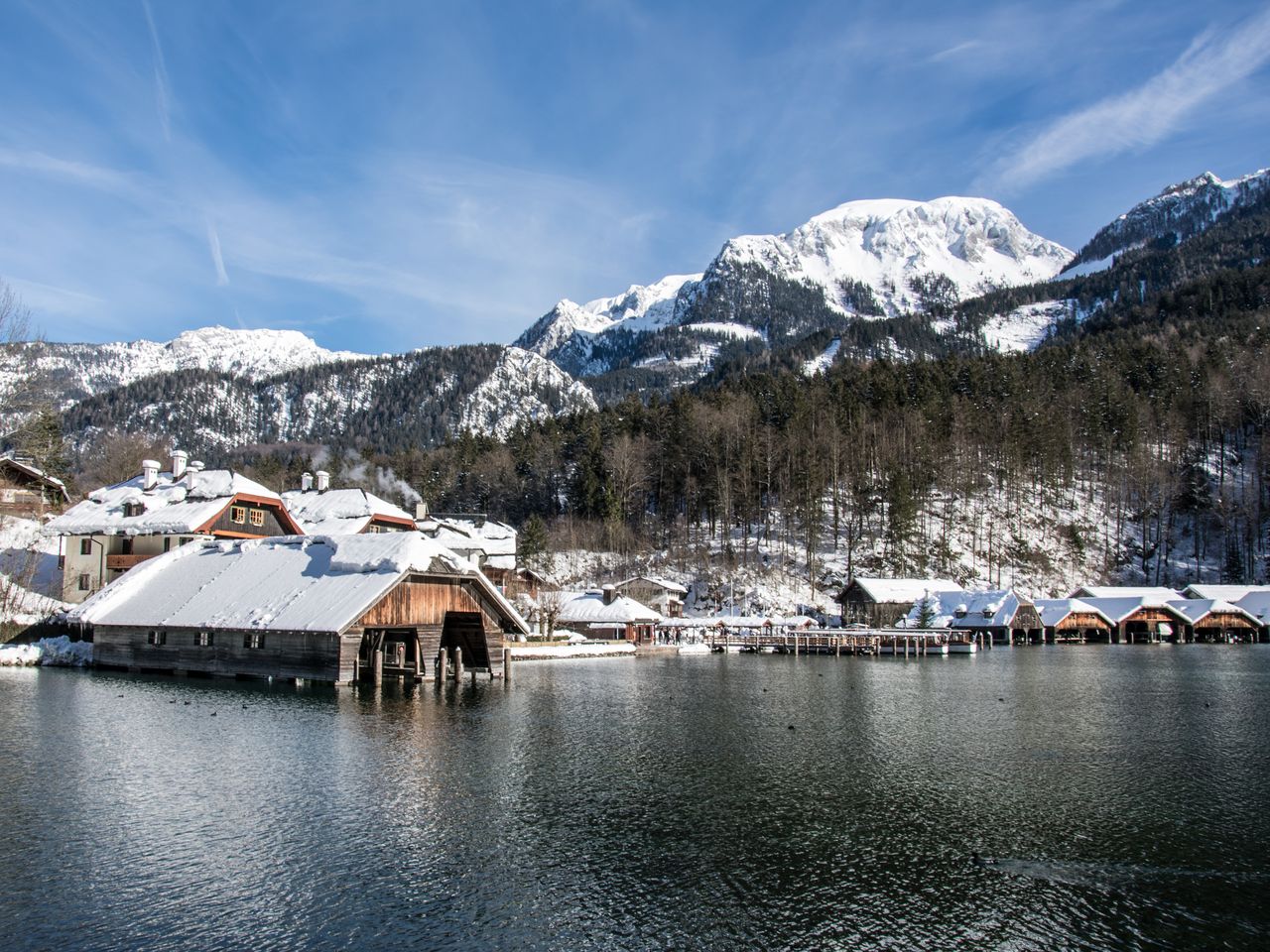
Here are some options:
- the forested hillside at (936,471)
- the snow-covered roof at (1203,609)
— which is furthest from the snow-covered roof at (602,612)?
the snow-covered roof at (1203,609)

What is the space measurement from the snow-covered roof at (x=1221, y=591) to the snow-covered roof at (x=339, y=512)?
9131cm

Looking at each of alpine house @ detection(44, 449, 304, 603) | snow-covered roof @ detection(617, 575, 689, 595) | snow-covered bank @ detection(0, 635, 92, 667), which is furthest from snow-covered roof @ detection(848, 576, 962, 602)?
snow-covered bank @ detection(0, 635, 92, 667)

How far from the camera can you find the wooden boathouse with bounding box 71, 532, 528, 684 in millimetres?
37156

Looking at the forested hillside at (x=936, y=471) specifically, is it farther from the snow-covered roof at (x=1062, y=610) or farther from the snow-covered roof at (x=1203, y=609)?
the snow-covered roof at (x=1203, y=609)

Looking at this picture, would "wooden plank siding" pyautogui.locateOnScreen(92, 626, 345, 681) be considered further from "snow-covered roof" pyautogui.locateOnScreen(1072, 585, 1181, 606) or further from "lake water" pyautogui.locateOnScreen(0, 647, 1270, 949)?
"snow-covered roof" pyautogui.locateOnScreen(1072, 585, 1181, 606)

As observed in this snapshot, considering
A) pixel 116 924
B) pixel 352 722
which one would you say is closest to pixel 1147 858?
pixel 116 924

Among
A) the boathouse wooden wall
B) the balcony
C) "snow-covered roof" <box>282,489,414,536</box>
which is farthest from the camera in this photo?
"snow-covered roof" <box>282,489,414,536</box>

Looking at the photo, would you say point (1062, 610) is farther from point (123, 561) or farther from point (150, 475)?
point (150, 475)

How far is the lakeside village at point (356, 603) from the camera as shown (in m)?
38.7

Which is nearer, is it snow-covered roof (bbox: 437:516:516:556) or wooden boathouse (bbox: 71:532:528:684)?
wooden boathouse (bbox: 71:532:528:684)

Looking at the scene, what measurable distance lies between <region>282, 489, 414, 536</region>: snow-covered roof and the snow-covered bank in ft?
90.5

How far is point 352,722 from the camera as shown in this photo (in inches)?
1097

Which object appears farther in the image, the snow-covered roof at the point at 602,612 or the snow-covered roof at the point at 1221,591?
the snow-covered roof at the point at 1221,591

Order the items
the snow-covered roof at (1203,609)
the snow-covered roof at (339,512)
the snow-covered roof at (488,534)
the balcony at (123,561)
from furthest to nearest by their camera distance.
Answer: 1. the snow-covered roof at (1203,609)
2. the snow-covered roof at (488,534)
3. the snow-covered roof at (339,512)
4. the balcony at (123,561)
